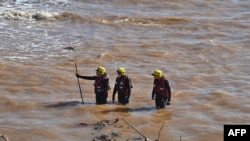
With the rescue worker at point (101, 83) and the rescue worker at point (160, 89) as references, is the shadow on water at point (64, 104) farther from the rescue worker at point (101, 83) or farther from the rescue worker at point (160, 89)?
the rescue worker at point (160, 89)

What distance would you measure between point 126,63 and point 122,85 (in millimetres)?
5300

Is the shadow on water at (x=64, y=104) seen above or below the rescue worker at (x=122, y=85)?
below

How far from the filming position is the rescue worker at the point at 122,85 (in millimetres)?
15229

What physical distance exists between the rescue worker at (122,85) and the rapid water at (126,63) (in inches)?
11.5

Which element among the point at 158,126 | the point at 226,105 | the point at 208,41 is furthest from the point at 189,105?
the point at 208,41

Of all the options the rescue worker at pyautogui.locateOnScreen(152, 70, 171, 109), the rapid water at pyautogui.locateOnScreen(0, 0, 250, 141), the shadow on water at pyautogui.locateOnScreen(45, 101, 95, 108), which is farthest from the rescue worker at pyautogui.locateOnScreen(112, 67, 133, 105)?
the shadow on water at pyautogui.locateOnScreen(45, 101, 95, 108)

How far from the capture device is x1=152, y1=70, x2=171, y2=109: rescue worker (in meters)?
14.9

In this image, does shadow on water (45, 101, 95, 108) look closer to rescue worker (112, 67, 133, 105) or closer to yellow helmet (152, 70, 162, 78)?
rescue worker (112, 67, 133, 105)

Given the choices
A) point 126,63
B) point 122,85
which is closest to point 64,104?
point 122,85

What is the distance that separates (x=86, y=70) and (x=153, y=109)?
483cm

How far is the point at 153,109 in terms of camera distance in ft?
50.8

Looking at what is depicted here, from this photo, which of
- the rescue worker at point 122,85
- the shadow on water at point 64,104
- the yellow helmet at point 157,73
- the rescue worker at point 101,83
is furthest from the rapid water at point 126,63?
the yellow helmet at point 157,73

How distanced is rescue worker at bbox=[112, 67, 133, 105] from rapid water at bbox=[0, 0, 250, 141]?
0.96 ft

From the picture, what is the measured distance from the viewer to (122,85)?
1534 cm
